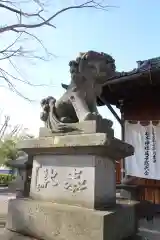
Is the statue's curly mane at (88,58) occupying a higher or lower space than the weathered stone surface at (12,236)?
higher

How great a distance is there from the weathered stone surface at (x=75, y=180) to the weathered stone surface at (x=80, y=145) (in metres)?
0.08

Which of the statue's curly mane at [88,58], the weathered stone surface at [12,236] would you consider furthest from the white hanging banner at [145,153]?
the weathered stone surface at [12,236]

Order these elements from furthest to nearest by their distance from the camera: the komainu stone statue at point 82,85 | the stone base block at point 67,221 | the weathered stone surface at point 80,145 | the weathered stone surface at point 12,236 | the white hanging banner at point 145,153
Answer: the white hanging banner at point 145,153
the komainu stone statue at point 82,85
the weathered stone surface at point 12,236
the weathered stone surface at point 80,145
the stone base block at point 67,221

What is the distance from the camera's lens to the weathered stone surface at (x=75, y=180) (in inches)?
98.1

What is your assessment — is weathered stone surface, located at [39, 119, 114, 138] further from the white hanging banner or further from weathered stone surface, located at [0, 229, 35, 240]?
the white hanging banner

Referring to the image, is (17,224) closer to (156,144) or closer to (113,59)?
(113,59)

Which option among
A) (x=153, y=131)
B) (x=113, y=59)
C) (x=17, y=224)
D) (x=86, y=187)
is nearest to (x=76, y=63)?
(x=113, y=59)

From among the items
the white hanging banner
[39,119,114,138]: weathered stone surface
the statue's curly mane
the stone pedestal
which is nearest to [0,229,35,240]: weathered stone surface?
the stone pedestal

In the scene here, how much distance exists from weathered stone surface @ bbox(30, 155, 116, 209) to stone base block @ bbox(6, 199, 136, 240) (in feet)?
0.42

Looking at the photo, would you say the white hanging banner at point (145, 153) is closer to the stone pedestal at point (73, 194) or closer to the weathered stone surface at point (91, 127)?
the stone pedestal at point (73, 194)

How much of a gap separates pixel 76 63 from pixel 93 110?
27.0 inches

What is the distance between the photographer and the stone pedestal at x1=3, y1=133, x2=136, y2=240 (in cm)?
228

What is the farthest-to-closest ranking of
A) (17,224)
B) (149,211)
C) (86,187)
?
(149,211), (17,224), (86,187)

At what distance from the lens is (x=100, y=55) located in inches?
124
